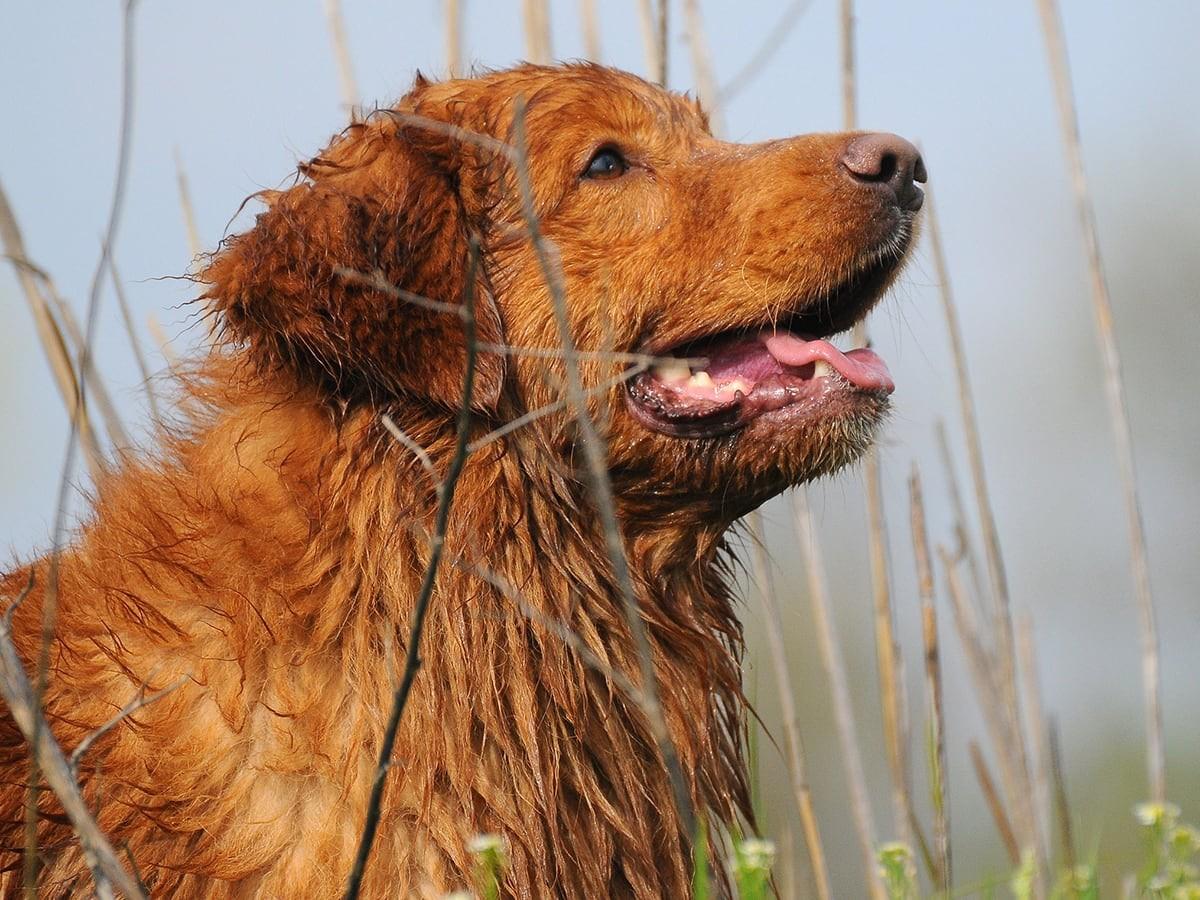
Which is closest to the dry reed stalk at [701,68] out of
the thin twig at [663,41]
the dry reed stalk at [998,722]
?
the thin twig at [663,41]

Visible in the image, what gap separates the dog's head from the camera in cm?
304

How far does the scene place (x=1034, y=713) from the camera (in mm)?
4535

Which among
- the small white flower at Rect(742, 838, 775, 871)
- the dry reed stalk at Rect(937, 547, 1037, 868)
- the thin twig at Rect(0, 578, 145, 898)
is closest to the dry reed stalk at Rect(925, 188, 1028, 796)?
the dry reed stalk at Rect(937, 547, 1037, 868)

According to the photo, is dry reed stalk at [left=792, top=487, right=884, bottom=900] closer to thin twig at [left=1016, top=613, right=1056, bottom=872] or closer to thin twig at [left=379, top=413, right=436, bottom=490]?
thin twig at [left=1016, top=613, right=1056, bottom=872]

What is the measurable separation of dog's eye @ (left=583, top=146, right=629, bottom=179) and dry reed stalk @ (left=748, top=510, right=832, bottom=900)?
3.93 feet

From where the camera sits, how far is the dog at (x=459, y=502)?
2.90 metres

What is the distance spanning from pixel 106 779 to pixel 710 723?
1.35 m

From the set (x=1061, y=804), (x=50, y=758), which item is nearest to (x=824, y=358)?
(x=1061, y=804)

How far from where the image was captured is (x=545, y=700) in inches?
123

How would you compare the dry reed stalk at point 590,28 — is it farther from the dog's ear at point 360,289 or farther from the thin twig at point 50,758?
the thin twig at point 50,758

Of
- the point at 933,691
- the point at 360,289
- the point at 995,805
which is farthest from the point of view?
the point at 995,805

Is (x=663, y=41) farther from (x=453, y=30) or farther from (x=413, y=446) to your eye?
(x=413, y=446)

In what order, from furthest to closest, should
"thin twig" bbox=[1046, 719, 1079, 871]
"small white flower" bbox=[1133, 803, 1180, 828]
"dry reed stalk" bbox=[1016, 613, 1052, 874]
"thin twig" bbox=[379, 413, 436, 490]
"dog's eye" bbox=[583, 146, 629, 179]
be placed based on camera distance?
"dry reed stalk" bbox=[1016, 613, 1052, 874]
"thin twig" bbox=[1046, 719, 1079, 871]
"dog's eye" bbox=[583, 146, 629, 179]
"small white flower" bbox=[1133, 803, 1180, 828]
"thin twig" bbox=[379, 413, 436, 490]

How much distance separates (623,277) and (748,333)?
311 millimetres
